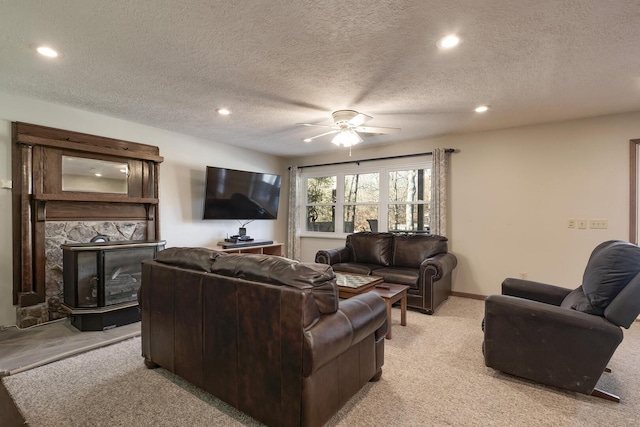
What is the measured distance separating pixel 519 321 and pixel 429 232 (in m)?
2.82

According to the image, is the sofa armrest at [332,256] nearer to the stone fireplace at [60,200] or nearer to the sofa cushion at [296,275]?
the stone fireplace at [60,200]

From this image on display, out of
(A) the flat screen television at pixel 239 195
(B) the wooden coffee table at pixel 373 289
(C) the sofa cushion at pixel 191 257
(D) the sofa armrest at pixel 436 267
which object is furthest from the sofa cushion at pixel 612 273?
(A) the flat screen television at pixel 239 195

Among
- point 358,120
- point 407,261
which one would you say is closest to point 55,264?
point 358,120

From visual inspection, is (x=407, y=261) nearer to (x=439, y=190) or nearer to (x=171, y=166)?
(x=439, y=190)

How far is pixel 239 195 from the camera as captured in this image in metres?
5.09

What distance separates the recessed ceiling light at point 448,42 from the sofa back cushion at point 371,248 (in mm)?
2974

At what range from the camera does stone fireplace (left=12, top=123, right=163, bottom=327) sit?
320 centimetres

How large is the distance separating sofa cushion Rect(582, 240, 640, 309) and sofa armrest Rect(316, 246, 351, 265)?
3000 mm

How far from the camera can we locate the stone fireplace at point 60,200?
3.20 metres

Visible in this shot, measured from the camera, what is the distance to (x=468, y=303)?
4.23m

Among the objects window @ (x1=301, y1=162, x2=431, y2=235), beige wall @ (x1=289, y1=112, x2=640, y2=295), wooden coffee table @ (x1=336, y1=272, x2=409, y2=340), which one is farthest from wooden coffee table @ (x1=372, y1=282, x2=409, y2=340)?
window @ (x1=301, y1=162, x2=431, y2=235)

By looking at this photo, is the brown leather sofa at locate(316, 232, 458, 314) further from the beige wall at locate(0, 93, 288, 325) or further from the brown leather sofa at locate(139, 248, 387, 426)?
the beige wall at locate(0, 93, 288, 325)

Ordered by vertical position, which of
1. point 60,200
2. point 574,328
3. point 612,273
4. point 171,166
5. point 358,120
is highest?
point 358,120

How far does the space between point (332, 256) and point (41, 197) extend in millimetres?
3515
